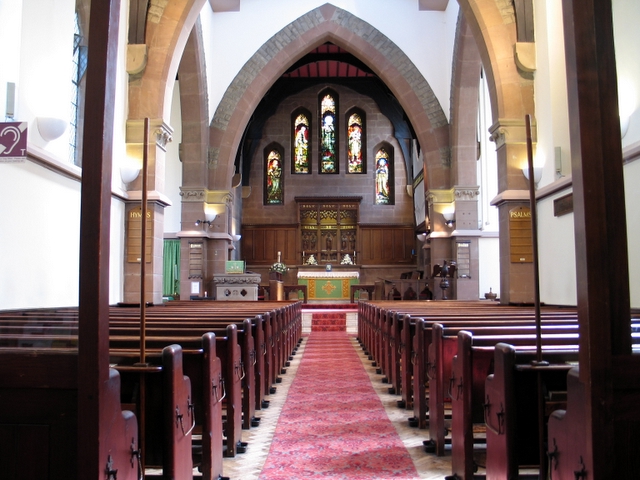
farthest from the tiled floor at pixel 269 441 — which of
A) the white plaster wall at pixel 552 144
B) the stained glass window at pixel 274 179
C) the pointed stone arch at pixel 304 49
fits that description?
the stained glass window at pixel 274 179

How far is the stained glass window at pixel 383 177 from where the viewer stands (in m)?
21.3

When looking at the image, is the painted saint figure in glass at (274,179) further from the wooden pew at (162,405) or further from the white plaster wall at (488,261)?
the wooden pew at (162,405)

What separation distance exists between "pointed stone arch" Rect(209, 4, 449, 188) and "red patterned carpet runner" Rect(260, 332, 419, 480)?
8937mm

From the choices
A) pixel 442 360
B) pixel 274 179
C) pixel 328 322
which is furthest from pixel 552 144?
pixel 274 179

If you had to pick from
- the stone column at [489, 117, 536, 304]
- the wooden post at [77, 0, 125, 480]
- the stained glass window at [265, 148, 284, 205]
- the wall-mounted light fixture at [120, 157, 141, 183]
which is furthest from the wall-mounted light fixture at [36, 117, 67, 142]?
the stained glass window at [265, 148, 284, 205]

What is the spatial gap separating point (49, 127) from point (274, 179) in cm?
1883

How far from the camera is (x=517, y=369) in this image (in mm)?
2307

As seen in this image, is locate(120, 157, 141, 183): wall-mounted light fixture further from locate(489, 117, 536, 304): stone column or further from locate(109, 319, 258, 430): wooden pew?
locate(489, 117, 536, 304): stone column

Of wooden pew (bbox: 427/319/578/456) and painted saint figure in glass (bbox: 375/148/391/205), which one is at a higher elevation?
painted saint figure in glass (bbox: 375/148/391/205)

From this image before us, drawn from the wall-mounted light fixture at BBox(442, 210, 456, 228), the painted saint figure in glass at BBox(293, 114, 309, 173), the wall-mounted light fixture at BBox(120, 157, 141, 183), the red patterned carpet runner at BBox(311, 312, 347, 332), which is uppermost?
the painted saint figure in glass at BBox(293, 114, 309, 173)

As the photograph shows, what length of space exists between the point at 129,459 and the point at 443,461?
216 centimetres

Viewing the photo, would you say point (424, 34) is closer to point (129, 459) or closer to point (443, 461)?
point (443, 461)

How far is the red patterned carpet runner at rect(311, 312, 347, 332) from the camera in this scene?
41.9 ft

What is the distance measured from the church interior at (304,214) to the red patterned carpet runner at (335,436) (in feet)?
0.48
